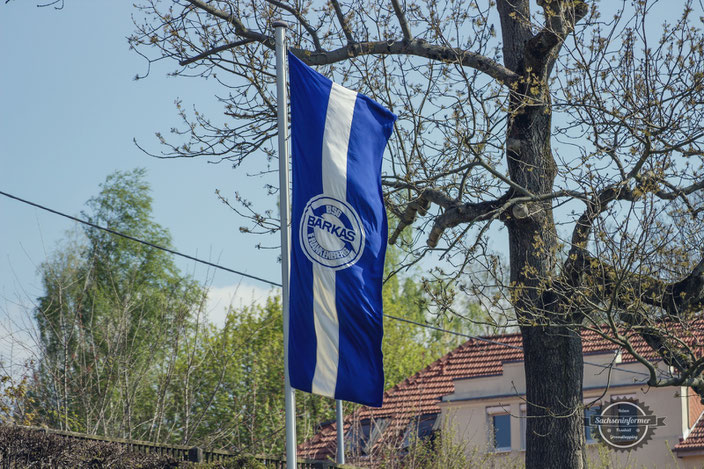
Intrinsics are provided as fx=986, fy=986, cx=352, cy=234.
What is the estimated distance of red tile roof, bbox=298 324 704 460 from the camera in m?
29.5

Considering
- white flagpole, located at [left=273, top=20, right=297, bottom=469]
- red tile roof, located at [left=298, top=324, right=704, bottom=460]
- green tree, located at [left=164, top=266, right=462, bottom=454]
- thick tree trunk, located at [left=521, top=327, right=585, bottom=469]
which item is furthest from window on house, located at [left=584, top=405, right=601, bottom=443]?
white flagpole, located at [left=273, top=20, right=297, bottom=469]

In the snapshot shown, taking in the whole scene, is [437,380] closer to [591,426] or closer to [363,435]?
[591,426]

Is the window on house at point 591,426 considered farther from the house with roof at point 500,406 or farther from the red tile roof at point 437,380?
the red tile roof at point 437,380

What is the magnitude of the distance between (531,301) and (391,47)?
14.6 feet

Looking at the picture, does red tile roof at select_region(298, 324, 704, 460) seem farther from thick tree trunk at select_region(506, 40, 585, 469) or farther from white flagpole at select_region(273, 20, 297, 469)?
white flagpole at select_region(273, 20, 297, 469)

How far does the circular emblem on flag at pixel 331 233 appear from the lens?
915cm

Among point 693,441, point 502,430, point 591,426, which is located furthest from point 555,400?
point 502,430

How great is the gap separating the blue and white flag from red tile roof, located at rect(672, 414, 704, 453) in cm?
2048

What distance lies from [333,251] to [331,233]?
186 millimetres

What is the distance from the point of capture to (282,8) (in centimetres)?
1502

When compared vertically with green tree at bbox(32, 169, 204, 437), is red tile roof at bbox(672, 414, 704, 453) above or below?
below

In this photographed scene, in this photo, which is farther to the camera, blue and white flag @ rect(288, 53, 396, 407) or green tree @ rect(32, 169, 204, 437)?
green tree @ rect(32, 169, 204, 437)

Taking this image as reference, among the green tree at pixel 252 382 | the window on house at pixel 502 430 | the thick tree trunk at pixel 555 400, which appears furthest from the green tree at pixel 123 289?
the thick tree trunk at pixel 555 400
